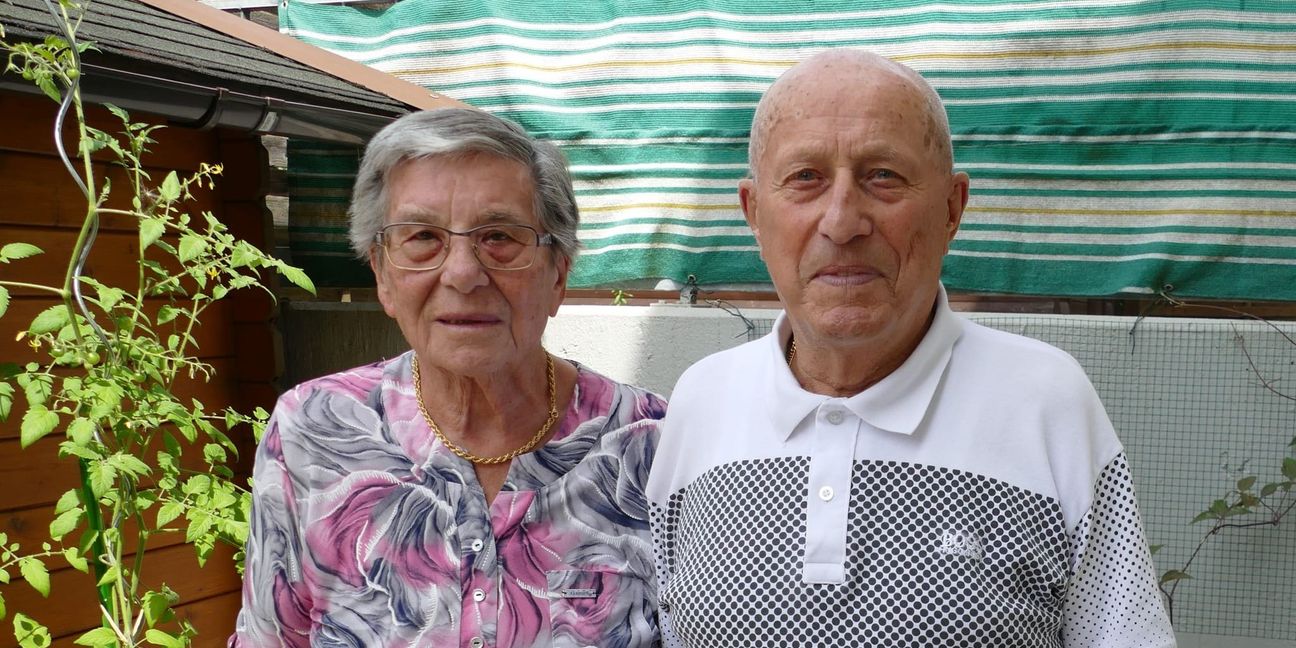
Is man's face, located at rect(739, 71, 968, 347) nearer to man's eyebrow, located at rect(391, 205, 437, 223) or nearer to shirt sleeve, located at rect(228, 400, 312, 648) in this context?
man's eyebrow, located at rect(391, 205, 437, 223)

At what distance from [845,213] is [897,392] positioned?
11.1 inches

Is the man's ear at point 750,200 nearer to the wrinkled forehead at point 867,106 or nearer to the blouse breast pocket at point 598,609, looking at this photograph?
the wrinkled forehead at point 867,106

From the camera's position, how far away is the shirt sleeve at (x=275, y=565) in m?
2.00

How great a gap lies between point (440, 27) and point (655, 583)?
3.33m

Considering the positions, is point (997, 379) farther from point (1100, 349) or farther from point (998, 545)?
point (1100, 349)

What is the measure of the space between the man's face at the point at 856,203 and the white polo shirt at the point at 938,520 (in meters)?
0.12

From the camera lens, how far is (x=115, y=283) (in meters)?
3.82

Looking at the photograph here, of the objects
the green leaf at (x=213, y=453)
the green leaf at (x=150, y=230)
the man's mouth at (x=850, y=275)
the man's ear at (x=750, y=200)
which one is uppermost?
the man's ear at (x=750, y=200)

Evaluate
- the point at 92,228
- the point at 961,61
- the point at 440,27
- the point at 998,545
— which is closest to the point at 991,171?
the point at 961,61

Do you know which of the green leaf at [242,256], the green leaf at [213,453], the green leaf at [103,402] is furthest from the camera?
the green leaf at [213,453]

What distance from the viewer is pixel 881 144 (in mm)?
1624

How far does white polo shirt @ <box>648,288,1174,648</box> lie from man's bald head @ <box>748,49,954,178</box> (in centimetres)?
27

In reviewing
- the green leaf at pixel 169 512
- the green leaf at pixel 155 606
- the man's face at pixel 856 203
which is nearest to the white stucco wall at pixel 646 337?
the green leaf at pixel 169 512

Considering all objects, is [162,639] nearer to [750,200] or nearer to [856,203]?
[750,200]
